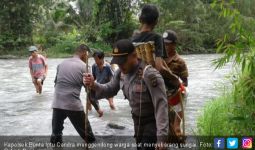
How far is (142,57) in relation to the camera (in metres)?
4.12

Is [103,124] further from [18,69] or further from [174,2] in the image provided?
[174,2]

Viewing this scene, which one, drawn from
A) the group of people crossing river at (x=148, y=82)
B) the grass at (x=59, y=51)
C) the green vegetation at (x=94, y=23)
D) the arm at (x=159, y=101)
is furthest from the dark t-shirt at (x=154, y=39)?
the green vegetation at (x=94, y=23)

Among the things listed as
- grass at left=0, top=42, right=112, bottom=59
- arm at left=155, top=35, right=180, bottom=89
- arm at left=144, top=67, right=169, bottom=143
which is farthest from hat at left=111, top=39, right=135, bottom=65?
grass at left=0, top=42, right=112, bottom=59

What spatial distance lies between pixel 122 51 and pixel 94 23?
98.4ft

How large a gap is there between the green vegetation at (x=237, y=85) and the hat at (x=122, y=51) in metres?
1.23

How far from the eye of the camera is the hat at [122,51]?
3.93m

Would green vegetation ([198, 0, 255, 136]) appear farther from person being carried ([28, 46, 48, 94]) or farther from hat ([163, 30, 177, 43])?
person being carried ([28, 46, 48, 94])

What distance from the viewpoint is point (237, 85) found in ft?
20.1

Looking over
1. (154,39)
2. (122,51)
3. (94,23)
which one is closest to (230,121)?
(154,39)

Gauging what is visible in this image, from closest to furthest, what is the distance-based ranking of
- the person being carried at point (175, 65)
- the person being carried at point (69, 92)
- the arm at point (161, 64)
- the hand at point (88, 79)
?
the hand at point (88, 79) < the arm at point (161, 64) < the person being carried at point (175, 65) < the person being carried at point (69, 92)

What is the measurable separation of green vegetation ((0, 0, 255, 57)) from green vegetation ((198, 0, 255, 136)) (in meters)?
25.9

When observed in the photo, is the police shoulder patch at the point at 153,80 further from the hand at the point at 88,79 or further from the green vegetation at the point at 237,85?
the green vegetation at the point at 237,85

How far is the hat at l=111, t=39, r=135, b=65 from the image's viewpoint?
3926 mm

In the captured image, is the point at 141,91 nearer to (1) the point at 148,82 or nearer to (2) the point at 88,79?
(1) the point at 148,82
